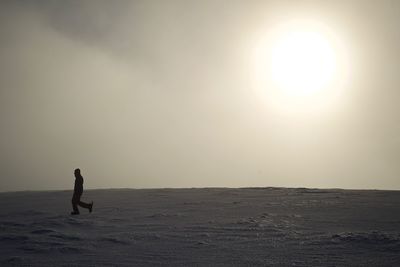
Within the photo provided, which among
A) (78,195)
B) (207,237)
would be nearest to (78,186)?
(78,195)

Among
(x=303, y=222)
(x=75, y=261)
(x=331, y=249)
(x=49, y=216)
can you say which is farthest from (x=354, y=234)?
(x=49, y=216)

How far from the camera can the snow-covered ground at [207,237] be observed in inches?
338

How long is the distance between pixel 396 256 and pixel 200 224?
5629mm

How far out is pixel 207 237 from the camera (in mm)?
10859

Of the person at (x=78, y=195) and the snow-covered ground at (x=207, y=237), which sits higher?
the person at (x=78, y=195)

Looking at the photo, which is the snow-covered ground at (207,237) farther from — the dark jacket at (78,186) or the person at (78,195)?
the dark jacket at (78,186)

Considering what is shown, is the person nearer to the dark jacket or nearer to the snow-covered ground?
the dark jacket

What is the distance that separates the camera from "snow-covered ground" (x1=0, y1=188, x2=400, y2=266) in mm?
8594

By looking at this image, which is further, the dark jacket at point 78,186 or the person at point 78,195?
the dark jacket at point 78,186

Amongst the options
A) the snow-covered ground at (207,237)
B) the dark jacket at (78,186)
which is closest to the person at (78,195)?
the dark jacket at (78,186)

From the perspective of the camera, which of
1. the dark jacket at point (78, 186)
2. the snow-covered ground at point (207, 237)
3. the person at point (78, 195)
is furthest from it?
the dark jacket at point (78, 186)

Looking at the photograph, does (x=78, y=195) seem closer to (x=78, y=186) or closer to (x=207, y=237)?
(x=78, y=186)

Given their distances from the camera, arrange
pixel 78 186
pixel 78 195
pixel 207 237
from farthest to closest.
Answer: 1. pixel 78 186
2. pixel 78 195
3. pixel 207 237

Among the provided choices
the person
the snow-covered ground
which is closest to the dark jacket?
the person
